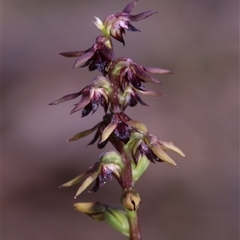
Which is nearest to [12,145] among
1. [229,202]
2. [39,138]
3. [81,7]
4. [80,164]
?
[39,138]

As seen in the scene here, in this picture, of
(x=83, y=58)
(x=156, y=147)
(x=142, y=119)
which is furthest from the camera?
(x=142, y=119)

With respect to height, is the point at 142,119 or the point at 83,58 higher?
the point at 83,58

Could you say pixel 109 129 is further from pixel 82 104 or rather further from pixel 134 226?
pixel 134 226

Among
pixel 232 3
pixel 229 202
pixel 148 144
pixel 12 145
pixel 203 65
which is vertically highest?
pixel 148 144

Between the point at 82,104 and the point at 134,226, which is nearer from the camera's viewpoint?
the point at 82,104

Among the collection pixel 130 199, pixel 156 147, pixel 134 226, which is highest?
pixel 156 147

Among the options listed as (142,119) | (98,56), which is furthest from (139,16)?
(142,119)

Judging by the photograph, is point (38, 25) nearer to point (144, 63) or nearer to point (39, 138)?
point (144, 63)
